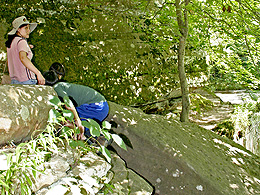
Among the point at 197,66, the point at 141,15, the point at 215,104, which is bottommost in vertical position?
the point at 215,104

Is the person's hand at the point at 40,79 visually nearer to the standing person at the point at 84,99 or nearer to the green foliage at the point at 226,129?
the standing person at the point at 84,99

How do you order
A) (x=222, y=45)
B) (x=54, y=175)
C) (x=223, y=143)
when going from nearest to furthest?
(x=54, y=175), (x=223, y=143), (x=222, y=45)

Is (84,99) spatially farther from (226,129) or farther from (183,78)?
(226,129)

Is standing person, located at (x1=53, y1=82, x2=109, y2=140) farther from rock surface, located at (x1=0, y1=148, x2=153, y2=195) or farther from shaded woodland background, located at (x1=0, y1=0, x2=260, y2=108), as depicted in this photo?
shaded woodland background, located at (x1=0, y1=0, x2=260, y2=108)

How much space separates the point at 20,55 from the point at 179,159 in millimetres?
2562

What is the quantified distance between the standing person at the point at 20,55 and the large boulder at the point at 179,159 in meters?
1.34

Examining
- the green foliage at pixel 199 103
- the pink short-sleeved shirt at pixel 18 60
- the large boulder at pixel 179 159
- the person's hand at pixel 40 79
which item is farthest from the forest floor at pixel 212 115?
the pink short-sleeved shirt at pixel 18 60

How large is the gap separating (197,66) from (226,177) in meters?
3.19

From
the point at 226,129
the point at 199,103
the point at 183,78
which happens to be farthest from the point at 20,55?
the point at 226,129

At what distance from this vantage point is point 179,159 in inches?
120

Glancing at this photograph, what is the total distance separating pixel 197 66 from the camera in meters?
5.55

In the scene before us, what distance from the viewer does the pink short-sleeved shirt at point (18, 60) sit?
2605mm

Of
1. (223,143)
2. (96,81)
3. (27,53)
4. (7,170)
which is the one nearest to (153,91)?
(96,81)

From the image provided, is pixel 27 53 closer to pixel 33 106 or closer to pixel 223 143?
pixel 33 106
